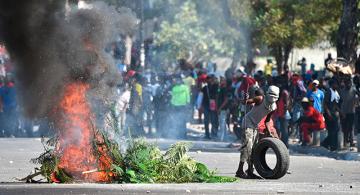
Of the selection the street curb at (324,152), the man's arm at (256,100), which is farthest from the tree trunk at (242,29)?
the man's arm at (256,100)

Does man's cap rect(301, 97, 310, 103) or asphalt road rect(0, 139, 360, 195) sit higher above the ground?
man's cap rect(301, 97, 310, 103)

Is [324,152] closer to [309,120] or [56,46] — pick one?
[309,120]

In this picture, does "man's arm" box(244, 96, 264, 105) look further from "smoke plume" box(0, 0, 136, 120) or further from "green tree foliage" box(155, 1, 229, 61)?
"green tree foliage" box(155, 1, 229, 61)

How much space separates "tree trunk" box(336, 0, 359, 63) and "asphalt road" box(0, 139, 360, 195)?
5.10m

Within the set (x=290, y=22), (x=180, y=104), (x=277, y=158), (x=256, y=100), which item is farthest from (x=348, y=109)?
(x=290, y=22)

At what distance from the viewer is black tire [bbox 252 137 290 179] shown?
15.4 meters

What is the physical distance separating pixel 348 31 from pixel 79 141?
44.4 ft

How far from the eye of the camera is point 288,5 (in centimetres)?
3281

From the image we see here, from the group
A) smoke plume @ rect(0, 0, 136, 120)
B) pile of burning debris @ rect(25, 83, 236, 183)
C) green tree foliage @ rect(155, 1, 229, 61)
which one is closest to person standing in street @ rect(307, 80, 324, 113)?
pile of burning debris @ rect(25, 83, 236, 183)

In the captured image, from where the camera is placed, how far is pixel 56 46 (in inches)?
548

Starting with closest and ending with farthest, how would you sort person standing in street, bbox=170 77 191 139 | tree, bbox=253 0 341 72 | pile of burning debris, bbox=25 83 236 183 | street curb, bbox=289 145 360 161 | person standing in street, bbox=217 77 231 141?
pile of burning debris, bbox=25 83 236 183
street curb, bbox=289 145 360 161
person standing in street, bbox=217 77 231 141
person standing in street, bbox=170 77 191 139
tree, bbox=253 0 341 72

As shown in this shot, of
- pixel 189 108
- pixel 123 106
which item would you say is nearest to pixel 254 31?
pixel 189 108

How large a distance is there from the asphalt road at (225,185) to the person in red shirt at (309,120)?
7.84 feet

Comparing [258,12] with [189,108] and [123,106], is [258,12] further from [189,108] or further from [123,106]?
A: [123,106]
